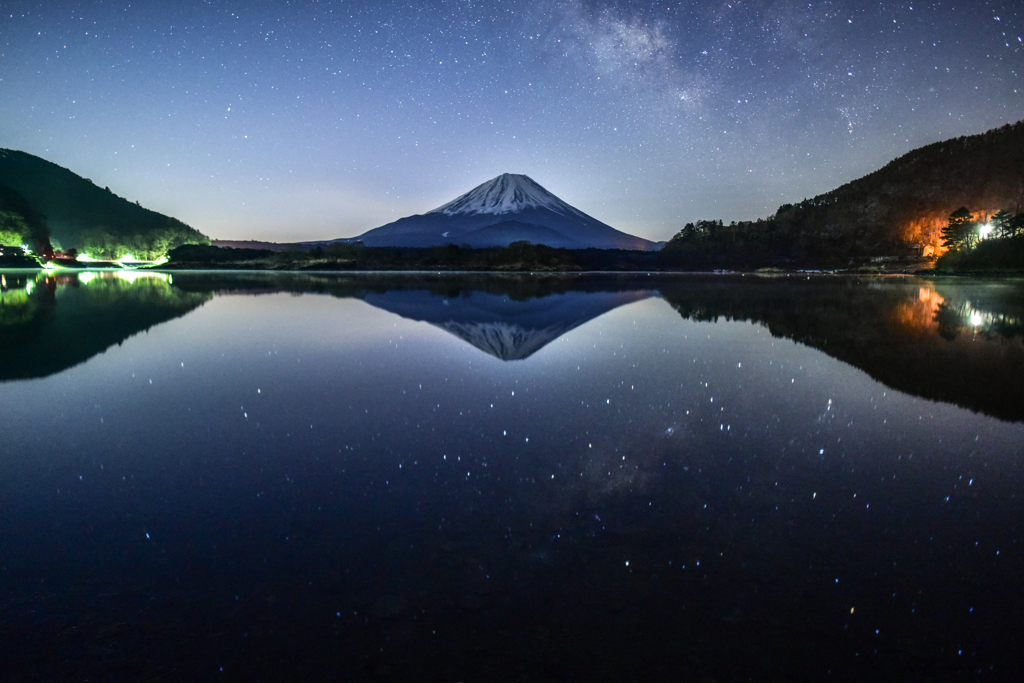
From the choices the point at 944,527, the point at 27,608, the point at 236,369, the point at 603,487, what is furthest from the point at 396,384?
the point at 944,527

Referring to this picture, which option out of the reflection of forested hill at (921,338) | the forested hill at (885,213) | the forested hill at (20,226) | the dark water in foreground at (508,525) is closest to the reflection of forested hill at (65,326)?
the dark water in foreground at (508,525)

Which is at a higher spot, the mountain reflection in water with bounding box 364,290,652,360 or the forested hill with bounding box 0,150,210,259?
the forested hill with bounding box 0,150,210,259

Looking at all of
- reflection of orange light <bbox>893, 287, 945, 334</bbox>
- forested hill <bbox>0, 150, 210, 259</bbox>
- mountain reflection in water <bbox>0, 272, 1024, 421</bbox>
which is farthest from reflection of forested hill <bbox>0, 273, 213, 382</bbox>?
forested hill <bbox>0, 150, 210, 259</bbox>

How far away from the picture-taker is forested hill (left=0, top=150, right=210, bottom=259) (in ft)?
532

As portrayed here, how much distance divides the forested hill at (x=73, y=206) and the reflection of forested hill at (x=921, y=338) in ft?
532

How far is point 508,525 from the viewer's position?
148 inches

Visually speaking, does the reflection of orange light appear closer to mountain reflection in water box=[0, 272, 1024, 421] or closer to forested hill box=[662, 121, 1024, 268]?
mountain reflection in water box=[0, 272, 1024, 421]

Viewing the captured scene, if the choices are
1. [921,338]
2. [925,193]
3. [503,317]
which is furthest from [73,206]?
[925,193]

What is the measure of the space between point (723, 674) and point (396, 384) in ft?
21.0

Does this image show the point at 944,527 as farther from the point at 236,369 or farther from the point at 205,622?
the point at 236,369

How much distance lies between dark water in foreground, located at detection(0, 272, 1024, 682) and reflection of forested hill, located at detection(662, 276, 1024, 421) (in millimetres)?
151

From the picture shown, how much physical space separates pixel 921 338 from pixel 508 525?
13.6 m

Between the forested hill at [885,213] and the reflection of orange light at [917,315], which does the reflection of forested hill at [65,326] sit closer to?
the reflection of orange light at [917,315]

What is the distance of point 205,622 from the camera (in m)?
2.73
